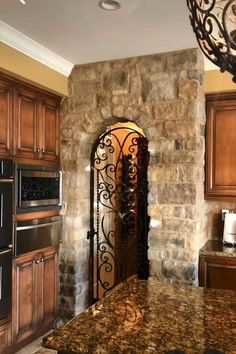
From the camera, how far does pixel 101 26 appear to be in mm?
2564

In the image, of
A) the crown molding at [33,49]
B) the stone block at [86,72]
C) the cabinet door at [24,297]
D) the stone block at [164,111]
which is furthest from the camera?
the stone block at [86,72]

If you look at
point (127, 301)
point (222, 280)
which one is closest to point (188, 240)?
point (222, 280)

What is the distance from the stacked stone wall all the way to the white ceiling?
23cm

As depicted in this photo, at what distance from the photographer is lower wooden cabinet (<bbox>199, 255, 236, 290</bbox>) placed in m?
2.96

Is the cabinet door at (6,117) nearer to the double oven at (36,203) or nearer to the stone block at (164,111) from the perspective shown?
the double oven at (36,203)

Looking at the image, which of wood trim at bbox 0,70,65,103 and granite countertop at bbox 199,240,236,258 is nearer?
wood trim at bbox 0,70,65,103

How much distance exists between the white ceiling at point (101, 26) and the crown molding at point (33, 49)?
5cm

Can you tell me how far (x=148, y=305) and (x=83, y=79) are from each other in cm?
245

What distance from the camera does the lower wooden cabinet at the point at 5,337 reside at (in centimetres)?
278

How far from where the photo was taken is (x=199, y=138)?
9.96 feet

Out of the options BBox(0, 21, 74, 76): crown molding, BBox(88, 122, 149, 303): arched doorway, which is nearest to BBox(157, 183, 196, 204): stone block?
BBox(88, 122, 149, 303): arched doorway

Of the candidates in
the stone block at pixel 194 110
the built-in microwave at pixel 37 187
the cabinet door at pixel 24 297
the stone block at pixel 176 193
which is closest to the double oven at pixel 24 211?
the built-in microwave at pixel 37 187

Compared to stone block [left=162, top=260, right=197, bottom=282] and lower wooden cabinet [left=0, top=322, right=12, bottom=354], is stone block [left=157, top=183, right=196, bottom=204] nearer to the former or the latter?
stone block [left=162, top=260, right=197, bottom=282]

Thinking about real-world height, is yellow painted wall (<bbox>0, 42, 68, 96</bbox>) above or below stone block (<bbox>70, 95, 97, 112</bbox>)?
above
